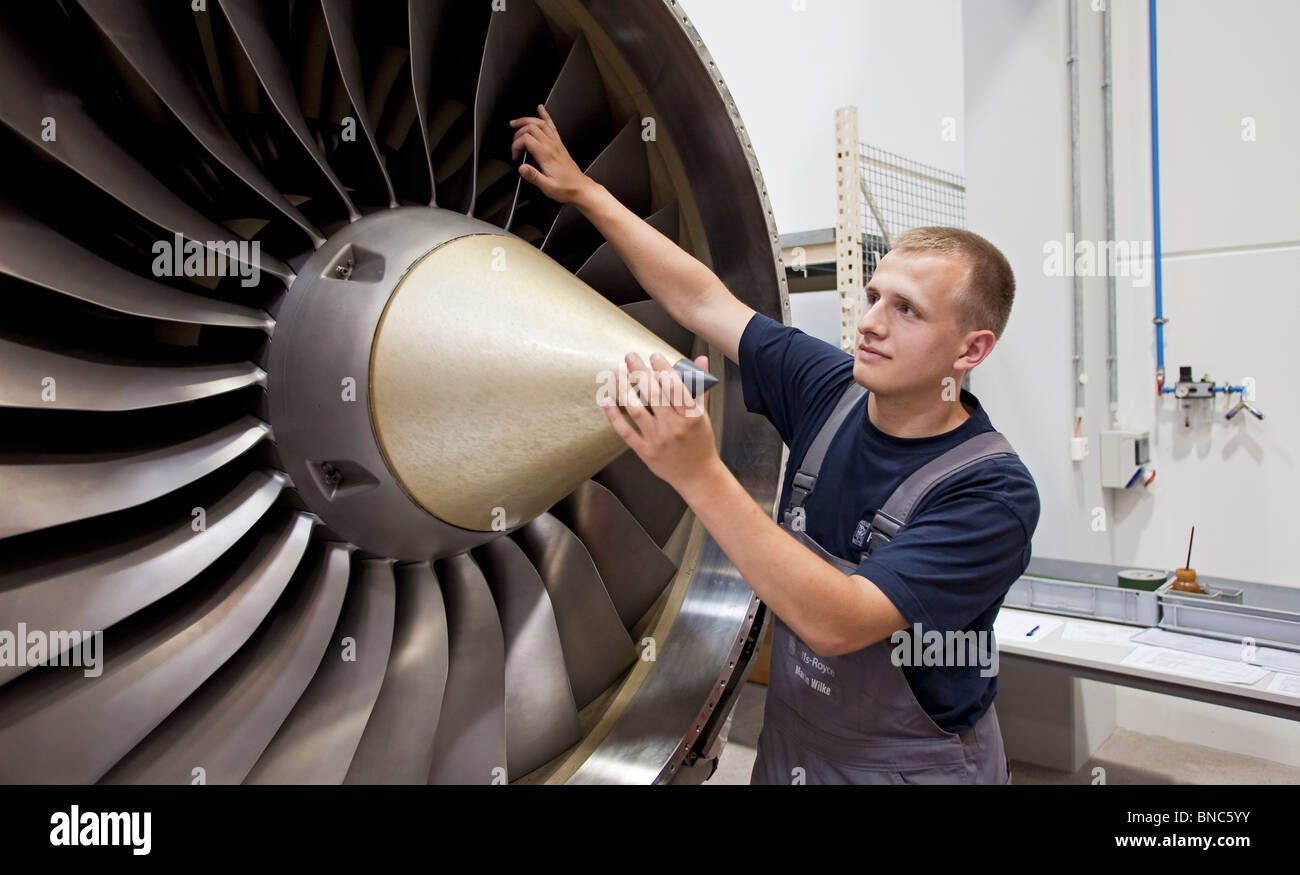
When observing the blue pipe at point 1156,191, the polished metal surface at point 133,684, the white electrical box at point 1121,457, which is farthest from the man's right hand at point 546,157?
the blue pipe at point 1156,191

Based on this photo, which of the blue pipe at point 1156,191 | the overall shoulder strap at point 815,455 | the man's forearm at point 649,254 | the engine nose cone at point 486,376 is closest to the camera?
A: the engine nose cone at point 486,376

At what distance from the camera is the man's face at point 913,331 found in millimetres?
1396

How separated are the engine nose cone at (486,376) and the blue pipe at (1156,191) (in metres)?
3.55

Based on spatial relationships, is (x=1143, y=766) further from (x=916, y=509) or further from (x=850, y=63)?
(x=850, y=63)

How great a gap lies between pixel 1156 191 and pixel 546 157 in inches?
138

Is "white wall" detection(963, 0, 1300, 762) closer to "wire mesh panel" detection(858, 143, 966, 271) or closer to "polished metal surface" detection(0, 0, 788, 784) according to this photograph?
"wire mesh panel" detection(858, 143, 966, 271)

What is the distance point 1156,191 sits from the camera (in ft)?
12.2

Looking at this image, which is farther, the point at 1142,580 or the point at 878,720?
the point at 1142,580

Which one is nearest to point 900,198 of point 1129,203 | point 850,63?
point 850,63

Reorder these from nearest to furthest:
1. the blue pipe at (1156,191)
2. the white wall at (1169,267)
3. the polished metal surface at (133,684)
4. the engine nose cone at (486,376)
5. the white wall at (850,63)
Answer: the polished metal surface at (133,684), the engine nose cone at (486,376), the white wall at (1169,267), the blue pipe at (1156,191), the white wall at (850,63)

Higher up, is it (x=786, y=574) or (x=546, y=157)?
(x=546, y=157)

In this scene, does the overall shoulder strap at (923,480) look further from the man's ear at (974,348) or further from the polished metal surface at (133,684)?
the polished metal surface at (133,684)

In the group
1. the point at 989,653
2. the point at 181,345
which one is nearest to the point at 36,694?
the point at 181,345

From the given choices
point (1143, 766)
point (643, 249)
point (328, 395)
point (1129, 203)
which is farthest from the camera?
point (1129, 203)
